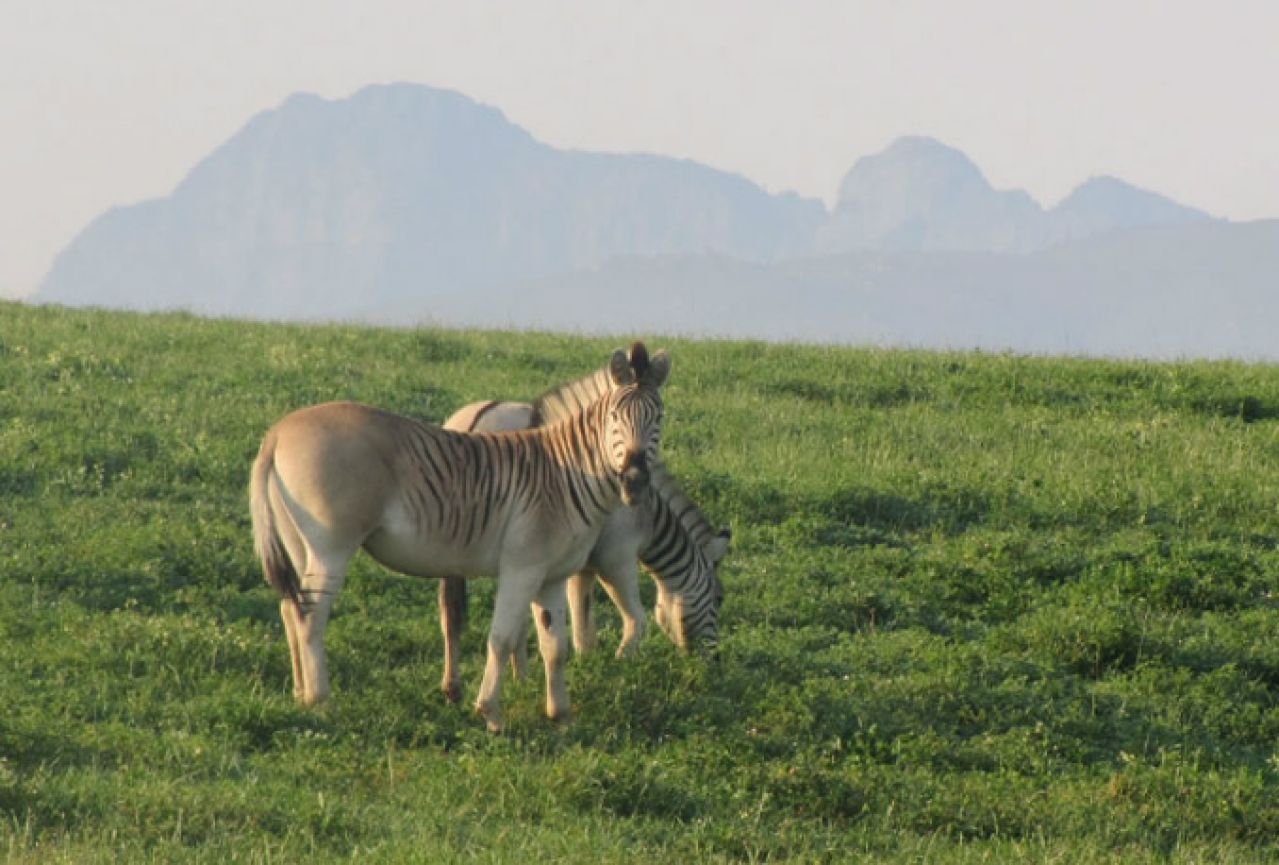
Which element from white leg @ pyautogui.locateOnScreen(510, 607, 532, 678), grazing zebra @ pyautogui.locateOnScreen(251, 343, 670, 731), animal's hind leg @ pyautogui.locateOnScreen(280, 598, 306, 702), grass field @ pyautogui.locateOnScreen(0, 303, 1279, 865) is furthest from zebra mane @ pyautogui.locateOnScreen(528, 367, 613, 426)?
animal's hind leg @ pyautogui.locateOnScreen(280, 598, 306, 702)

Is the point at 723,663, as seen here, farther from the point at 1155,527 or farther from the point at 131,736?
the point at 1155,527

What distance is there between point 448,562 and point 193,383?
1111cm

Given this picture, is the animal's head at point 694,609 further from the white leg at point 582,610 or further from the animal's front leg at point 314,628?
the animal's front leg at point 314,628

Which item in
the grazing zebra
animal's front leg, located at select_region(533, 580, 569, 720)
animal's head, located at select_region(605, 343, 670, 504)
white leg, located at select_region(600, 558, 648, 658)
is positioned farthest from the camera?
white leg, located at select_region(600, 558, 648, 658)

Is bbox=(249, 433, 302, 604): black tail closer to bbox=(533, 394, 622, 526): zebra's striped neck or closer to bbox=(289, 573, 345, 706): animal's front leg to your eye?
bbox=(289, 573, 345, 706): animal's front leg

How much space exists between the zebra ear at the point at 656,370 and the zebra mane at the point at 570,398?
58 cm

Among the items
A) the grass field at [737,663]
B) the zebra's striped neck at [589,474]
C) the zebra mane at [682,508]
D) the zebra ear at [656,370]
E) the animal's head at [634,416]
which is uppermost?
the zebra ear at [656,370]

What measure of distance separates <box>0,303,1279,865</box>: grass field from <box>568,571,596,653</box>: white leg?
1.43ft

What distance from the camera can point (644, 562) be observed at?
42.3 feet

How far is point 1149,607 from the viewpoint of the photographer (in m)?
14.1

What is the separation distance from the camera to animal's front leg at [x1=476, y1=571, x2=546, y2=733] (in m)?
Result: 10.8

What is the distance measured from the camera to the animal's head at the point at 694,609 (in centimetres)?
1287

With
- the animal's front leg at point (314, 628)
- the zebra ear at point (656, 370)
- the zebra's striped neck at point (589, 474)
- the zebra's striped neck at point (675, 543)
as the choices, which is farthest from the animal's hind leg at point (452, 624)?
the zebra ear at point (656, 370)

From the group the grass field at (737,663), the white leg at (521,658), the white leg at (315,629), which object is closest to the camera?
the grass field at (737,663)
